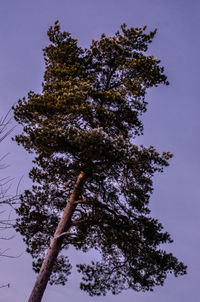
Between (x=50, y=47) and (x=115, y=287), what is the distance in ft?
34.5

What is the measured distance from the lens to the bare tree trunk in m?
10.3

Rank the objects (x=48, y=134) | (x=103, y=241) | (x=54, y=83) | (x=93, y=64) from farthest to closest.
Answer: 1. (x=93, y=64)
2. (x=54, y=83)
3. (x=103, y=241)
4. (x=48, y=134)

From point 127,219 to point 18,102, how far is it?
6.27 meters

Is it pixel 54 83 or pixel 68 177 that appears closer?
pixel 68 177

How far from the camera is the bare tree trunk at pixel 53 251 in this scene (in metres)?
10.3

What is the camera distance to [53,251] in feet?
36.6

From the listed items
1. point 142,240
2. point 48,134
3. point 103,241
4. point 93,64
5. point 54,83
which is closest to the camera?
point 48,134

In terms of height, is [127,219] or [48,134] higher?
[48,134]

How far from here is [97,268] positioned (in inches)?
498

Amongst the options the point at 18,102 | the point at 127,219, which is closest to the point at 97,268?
the point at 127,219

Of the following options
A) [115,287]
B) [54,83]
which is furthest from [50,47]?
[115,287]

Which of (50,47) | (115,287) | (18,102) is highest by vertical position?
(50,47)

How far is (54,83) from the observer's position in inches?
509

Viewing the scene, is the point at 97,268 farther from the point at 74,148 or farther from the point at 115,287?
the point at 74,148
